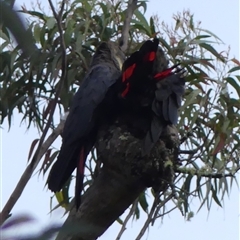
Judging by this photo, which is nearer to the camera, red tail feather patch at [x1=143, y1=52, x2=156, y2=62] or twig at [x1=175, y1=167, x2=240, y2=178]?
red tail feather patch at [x1=143, y1=52, x2=156, y2=62]

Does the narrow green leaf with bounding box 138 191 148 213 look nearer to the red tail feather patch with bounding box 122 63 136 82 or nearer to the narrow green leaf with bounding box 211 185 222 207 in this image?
the narrow green leaf with bounding box 211 185 222 207

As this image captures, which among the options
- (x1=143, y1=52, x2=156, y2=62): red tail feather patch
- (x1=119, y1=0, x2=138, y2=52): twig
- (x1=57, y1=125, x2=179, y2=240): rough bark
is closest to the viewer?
(x1=57, y1=125, x2=179, y2=240): rough bark

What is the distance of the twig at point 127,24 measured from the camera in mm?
2093

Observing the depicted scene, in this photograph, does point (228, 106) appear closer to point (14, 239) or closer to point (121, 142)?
point (121, 142)

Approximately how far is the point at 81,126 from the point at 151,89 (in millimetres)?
314

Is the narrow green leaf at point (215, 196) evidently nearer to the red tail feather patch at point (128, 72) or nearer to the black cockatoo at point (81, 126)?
the black cockatoo at point (81, 126)

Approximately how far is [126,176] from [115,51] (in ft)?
2.76

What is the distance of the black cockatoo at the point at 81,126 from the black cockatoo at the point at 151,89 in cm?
12

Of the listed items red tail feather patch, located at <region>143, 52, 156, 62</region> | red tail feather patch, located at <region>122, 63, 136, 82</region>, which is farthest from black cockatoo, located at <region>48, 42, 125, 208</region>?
red tail feather patch, located at <region>143, 52, 156, 62</region>

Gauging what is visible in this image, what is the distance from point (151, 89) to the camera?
5.66 feet

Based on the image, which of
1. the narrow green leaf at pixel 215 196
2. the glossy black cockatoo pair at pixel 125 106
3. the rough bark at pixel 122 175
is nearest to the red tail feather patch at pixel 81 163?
the glossy black cockatoo pair at pixel 125 106

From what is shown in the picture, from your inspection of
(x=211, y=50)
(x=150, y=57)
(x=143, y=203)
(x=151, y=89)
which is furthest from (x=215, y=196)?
(x=150, y=57)

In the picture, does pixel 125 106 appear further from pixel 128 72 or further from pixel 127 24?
pixel 127 24

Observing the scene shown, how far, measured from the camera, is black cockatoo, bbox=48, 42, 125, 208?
183 cm
